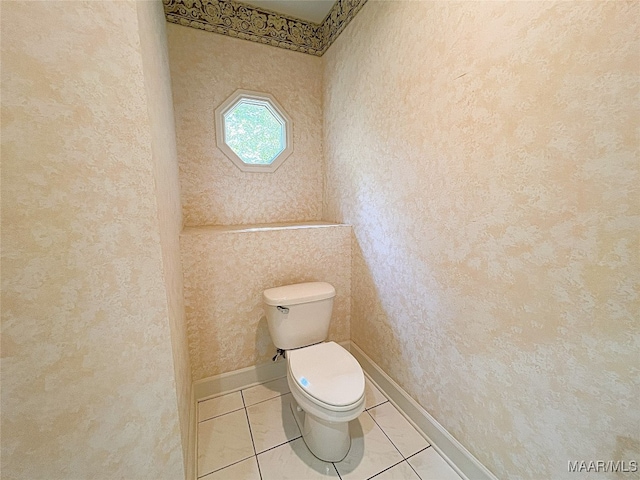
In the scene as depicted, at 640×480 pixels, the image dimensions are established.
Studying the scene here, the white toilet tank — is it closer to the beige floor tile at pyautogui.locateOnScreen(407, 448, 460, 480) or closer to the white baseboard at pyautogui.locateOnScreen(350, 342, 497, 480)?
the white baseboard at pyautogui.locateOnScreen(350, 342, 497, 480)

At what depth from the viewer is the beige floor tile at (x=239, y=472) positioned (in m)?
1.12

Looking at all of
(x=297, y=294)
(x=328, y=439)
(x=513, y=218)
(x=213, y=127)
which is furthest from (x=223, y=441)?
(x=213, y=127)

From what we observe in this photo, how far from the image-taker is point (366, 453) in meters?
1.23

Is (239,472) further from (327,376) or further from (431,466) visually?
(431,466)

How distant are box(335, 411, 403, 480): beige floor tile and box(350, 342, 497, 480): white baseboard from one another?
0.61 feet

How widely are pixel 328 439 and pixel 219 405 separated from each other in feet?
2.46

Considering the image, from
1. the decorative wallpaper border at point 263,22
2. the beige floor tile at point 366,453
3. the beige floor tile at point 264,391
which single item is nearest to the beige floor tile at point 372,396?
the beige floor tile at point 366,453

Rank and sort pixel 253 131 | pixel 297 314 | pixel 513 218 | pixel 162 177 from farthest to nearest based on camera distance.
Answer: pixel 253 131 < pixel 297 314 < pixel 162 177 < pixel 513 218

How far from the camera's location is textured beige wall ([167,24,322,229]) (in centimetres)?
170

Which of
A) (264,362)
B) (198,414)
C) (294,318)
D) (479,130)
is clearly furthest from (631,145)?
(198,414)

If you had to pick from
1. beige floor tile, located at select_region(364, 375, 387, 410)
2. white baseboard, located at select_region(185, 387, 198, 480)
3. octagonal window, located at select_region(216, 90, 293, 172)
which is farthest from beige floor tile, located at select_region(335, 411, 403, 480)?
octagonal window, located at select_region(216, 90, 293, 172)

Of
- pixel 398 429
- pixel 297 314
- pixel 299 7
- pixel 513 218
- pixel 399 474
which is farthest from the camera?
pixel 299 7

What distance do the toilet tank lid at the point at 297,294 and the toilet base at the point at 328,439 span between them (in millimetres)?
559

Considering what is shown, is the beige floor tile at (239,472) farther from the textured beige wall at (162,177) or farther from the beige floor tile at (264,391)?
the beige floor tile at (264,391)
